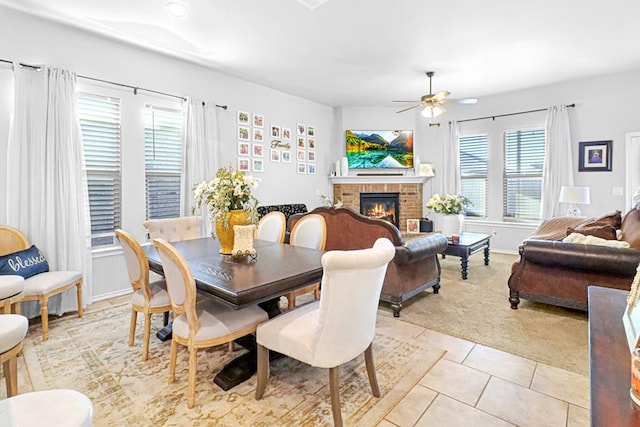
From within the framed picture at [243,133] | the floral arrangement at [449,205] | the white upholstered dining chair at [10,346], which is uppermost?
the framed picture at [243,133]

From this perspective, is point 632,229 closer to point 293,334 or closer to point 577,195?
point 577,195

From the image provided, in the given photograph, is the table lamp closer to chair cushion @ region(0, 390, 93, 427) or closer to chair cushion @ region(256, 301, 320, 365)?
chair cushion @ region(256, 301, 320, 365)

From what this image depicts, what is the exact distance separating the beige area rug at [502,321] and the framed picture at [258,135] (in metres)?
3.44

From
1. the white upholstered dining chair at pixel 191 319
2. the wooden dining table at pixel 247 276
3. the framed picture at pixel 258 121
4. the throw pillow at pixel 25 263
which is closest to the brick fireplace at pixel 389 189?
the framed picture at pixel 258 121

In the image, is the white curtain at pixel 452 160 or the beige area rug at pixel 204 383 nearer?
the beige area rug at pixel 204 383

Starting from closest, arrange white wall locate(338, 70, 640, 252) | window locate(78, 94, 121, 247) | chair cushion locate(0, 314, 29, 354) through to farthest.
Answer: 1. chair cushion locate(0, 314, 29, 354)
2. window locate(78, 94, 121, 247)
3. white wall locate(338, 70, 640, 252)

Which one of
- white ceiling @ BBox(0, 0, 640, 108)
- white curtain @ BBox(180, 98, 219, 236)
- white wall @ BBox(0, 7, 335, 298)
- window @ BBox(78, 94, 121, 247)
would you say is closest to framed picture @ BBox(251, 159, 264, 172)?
white wall @ BBox(0, 7, 335, 298)

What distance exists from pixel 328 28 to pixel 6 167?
11.0 feet

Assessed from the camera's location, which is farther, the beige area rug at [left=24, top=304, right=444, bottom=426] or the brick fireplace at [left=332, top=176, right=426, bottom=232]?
the brick fireplace at [left=332, top=176, right=426, bottom=232]

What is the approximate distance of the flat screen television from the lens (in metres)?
6.85

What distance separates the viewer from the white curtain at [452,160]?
21.6ft

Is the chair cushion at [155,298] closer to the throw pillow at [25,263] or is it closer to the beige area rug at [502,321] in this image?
the throw pillow at [25,263]

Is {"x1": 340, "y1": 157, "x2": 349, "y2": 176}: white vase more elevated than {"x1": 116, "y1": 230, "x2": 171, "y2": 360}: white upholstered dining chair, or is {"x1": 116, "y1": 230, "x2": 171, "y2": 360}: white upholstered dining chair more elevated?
{"x1": 340, "y1": 157, "x2": 349, "y2": 176}: white vase

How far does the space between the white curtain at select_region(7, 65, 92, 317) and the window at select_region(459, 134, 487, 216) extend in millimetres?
6272
